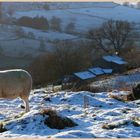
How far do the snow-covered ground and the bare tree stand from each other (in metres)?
64.6

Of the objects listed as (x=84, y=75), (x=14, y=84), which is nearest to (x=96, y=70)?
(x=84, y=75)

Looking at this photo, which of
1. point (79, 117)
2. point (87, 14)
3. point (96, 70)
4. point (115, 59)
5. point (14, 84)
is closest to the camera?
point (79, 117)

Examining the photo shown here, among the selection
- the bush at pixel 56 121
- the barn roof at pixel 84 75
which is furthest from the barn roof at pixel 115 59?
the bush at pixel 56 121

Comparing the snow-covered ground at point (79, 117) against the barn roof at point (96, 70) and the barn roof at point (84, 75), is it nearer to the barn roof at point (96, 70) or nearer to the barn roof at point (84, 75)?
the barn roof at point (84, 75)

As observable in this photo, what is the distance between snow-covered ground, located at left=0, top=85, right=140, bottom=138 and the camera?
333 inches

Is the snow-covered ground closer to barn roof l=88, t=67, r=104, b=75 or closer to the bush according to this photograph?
the bush

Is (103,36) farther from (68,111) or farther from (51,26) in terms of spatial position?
(68,111)

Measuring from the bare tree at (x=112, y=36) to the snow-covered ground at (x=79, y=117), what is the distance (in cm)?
6459

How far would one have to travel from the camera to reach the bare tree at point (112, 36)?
80250mm

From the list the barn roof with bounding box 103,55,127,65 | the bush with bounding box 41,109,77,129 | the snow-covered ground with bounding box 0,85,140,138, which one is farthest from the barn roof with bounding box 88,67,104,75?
the bush with bounding box 41,109,77,129

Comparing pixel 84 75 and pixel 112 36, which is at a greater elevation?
pixel 112 36

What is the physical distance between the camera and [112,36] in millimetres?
81500

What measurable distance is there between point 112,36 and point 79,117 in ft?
235

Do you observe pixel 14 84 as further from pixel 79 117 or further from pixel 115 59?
pixel 115 59
